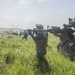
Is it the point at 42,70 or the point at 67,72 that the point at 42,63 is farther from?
the point at 67,72

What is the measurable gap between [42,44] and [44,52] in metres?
0.47

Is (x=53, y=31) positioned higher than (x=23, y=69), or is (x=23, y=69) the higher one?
(x=53, y=31)

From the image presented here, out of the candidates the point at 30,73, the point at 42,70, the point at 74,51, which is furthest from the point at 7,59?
the point at 74,51

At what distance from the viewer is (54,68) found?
8891 mm

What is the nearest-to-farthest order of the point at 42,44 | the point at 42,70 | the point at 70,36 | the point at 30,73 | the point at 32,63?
the point at 30,73
the point at 42,70
the point at 32,63
the point at 42,44
the point at 70,36

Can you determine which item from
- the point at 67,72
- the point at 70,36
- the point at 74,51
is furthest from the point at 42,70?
the point at 70,36

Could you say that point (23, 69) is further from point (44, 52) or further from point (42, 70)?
point (44, 52)

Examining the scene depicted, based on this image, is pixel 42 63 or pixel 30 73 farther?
pixel 42 63

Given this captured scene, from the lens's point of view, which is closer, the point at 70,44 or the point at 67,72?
the point at 67,72

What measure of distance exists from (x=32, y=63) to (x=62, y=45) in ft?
19.5

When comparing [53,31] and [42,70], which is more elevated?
[53,31]

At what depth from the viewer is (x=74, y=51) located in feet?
44.7

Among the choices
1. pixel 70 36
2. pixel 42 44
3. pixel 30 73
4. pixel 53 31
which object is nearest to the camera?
pixel 30 73

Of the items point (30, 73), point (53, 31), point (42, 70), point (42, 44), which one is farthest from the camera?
point (53, 31)
